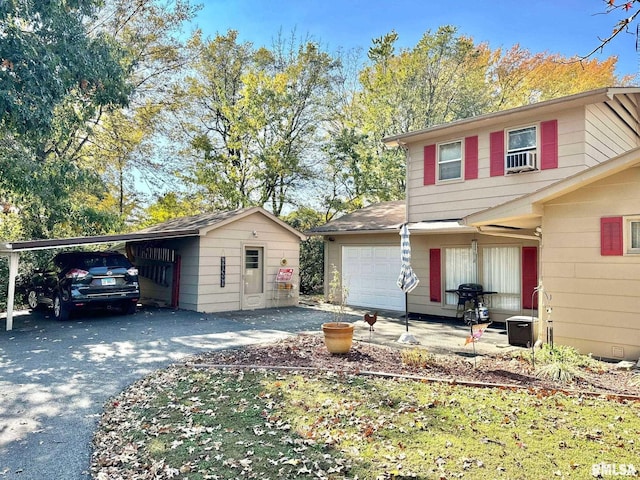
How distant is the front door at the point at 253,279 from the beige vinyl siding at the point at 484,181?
4.97 m

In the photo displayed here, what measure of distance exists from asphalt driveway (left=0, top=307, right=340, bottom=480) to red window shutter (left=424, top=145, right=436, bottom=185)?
4.93 meters

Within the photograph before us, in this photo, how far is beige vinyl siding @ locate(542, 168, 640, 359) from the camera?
22.4ft

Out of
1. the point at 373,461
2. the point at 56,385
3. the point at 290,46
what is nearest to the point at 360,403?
the point at 373,461

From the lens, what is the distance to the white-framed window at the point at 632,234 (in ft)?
22.3

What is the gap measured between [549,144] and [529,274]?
10.4 ft

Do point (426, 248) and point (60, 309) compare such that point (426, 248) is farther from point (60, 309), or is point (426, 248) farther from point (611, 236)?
point (60, 309)

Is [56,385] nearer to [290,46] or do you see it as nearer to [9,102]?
[9,102]

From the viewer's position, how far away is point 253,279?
13.6 m

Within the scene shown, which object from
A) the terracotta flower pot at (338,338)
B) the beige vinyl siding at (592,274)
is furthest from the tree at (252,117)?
the beige vinyl siding at (592,274)

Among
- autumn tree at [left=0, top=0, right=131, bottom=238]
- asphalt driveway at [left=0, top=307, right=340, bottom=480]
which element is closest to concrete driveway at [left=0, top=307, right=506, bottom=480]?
asphalt driveway at [left=0, top=307, right=340, bottom=480]

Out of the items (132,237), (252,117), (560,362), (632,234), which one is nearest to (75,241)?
(132,237)

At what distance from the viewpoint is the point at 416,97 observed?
2128cm

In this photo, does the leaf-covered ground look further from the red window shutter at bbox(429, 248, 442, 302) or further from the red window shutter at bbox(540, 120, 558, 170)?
the red window shutter at bbox(429, 248, 442, 302)

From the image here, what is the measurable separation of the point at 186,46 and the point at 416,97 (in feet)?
36.6
